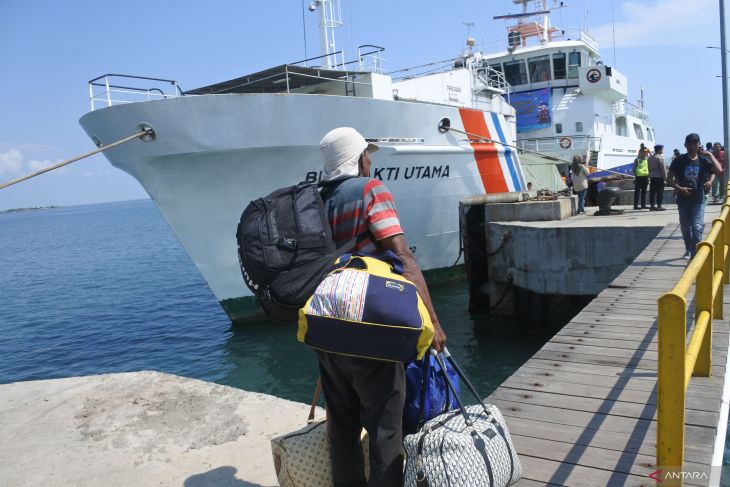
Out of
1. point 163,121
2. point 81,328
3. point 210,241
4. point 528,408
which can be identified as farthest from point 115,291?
point 528,408

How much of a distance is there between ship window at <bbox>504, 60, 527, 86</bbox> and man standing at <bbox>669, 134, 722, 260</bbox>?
598 inches

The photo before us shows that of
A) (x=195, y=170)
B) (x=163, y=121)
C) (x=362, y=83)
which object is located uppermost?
(x=362, y=83)

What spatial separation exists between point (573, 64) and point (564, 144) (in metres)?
2.94

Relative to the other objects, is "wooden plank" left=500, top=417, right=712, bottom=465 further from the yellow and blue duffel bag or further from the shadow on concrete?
the shadow on concrete

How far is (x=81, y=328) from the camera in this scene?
500 inches

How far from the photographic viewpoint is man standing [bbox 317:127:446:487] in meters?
1.95

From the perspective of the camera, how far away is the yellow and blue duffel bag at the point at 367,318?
1815 mm

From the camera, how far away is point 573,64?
20188mm

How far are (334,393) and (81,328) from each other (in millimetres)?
12422

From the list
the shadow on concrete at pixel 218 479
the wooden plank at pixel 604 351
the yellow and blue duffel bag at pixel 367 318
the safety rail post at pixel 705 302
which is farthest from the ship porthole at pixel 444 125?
the yellow and blue duffel bag at pixel 367 318

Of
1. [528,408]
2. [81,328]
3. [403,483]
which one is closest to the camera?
[403,483]

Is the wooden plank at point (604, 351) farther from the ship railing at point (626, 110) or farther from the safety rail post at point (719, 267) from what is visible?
the ship railing at point (626, 110)

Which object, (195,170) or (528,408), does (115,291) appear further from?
(528,408)

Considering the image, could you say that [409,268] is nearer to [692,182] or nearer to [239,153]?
[692,182]
